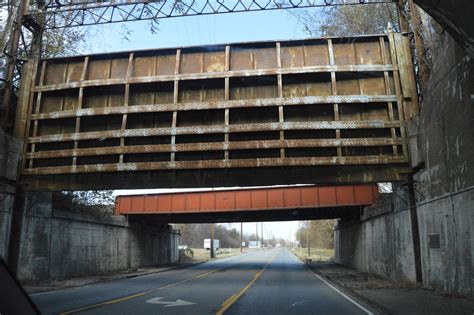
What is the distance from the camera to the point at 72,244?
2555 cm

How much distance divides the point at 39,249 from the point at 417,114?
17.4 m

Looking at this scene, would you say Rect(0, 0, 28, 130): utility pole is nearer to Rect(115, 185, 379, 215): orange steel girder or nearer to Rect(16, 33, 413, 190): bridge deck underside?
Rect(16, 33, 413, 190): bridge deck underside

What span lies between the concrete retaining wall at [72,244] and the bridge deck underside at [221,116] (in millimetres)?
5318

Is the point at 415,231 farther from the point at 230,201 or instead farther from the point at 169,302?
the point at 230,201

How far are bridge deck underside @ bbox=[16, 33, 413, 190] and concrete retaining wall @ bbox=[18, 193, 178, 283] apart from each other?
5.32 m

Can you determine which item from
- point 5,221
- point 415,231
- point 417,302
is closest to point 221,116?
point 415,231

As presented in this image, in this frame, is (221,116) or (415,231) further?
(415,231)

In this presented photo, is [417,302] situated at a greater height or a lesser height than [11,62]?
lesser

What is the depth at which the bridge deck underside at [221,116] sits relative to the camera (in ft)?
48.9

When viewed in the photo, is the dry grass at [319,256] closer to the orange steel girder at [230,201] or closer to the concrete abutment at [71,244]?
the orange steel girder at [230,201]

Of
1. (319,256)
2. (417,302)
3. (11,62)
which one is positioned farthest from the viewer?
(319,256)

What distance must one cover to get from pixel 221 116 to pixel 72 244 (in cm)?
1426

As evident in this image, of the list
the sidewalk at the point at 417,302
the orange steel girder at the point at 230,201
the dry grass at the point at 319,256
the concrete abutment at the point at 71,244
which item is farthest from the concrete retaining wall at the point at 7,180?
the dry grass at the point at 319,256

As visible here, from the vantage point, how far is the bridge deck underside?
1491cm
